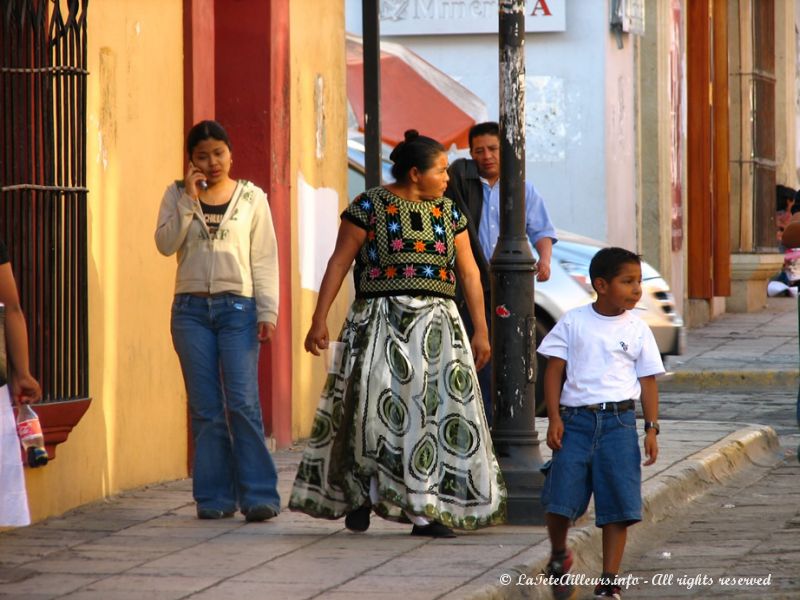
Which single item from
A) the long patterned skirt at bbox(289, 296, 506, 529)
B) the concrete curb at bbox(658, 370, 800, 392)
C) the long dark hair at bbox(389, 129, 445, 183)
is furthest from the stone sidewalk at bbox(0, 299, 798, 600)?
the concrete curb at bbox(658, 370, 800, 392)

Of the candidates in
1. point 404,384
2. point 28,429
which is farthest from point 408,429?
point 28,429

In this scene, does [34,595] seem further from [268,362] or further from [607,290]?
[268,362]

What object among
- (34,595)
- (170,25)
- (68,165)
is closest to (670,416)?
(170,25)

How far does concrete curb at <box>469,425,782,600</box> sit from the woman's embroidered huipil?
1.18m

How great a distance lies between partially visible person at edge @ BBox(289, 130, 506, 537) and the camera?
7.78 metres

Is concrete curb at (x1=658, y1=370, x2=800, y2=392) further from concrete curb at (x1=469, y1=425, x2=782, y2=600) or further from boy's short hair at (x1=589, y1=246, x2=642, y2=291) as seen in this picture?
boy's short hair at (x1=589, y1=246, x2=642, y2=291)

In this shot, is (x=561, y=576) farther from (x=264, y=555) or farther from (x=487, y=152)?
(x=487, y=152)

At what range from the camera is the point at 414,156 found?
26.1 feet

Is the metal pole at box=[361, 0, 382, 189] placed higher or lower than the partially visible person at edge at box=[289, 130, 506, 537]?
higher

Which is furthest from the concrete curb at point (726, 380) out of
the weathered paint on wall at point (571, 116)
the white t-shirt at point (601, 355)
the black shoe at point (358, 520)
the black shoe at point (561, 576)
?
the white t-shirt at point (601, 355)

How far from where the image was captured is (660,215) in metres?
21.9

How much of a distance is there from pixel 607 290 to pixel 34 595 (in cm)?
228

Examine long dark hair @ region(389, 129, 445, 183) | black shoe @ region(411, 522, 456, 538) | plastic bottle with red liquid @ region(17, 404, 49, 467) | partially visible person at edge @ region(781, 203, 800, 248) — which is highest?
long dark hair @ region(389, 129, 445, 183)

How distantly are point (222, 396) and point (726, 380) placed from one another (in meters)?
9.00
